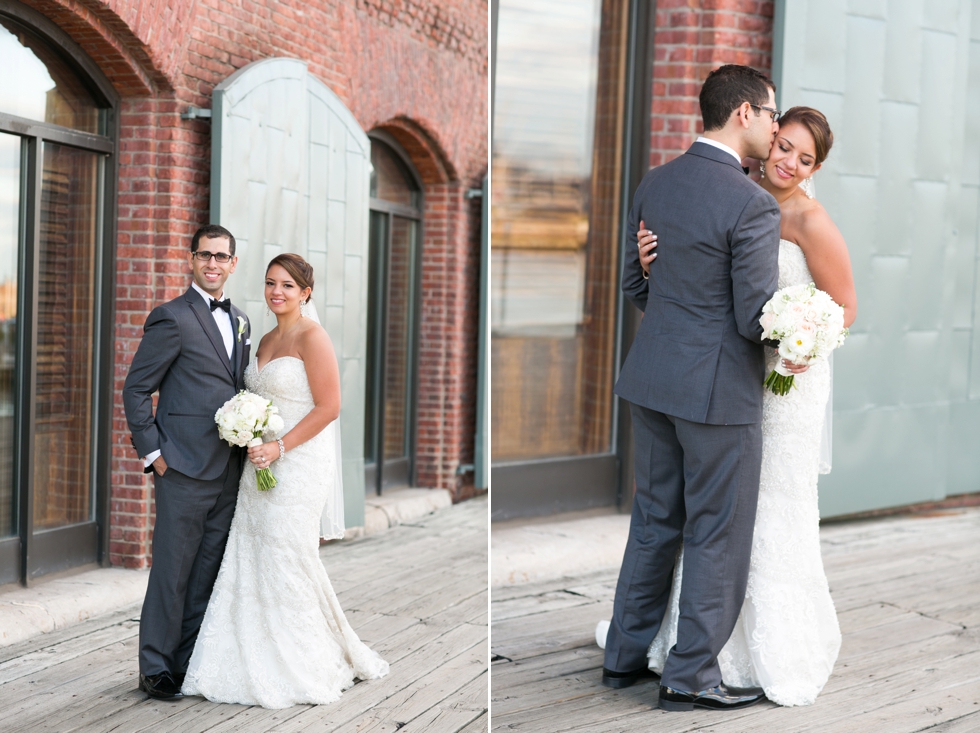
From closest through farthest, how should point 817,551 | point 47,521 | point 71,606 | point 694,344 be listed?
1. point 694,344
2. point 817,551
3. point 71,606
4. point 47,521

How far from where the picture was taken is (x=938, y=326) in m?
7.12

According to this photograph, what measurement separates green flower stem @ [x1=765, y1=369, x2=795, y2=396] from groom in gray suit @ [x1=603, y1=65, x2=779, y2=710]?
39 millimetres

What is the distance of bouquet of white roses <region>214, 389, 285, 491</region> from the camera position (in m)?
3.88

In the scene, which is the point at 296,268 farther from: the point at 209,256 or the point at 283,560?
the point at 283,560

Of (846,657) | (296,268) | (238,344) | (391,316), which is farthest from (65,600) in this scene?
(391,316)

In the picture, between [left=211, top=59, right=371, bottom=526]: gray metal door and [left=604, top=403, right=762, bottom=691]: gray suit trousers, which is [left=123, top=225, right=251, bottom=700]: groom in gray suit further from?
[left=211, top=59, right=371, bottom=526]: gray metal door

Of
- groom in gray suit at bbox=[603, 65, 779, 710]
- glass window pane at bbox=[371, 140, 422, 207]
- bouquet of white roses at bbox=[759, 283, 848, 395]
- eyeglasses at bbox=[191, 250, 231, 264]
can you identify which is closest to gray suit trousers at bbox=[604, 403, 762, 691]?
groom in gray suit at bbox=[603, 65, 779, 710]

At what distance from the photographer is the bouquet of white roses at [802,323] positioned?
3.49 metres

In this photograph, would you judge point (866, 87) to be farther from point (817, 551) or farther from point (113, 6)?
point (113, 6)

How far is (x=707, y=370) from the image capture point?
3.68m

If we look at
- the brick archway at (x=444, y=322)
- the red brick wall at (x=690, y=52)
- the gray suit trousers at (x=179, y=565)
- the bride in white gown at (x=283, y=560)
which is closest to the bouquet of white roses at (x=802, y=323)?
the bride in white gown at (x=283, y=560)

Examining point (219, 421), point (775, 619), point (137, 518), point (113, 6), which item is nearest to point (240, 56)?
point (113, 6)

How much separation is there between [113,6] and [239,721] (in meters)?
3.41

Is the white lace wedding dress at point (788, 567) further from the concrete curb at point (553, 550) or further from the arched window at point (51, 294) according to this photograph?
the arched window at point (51, 294)
